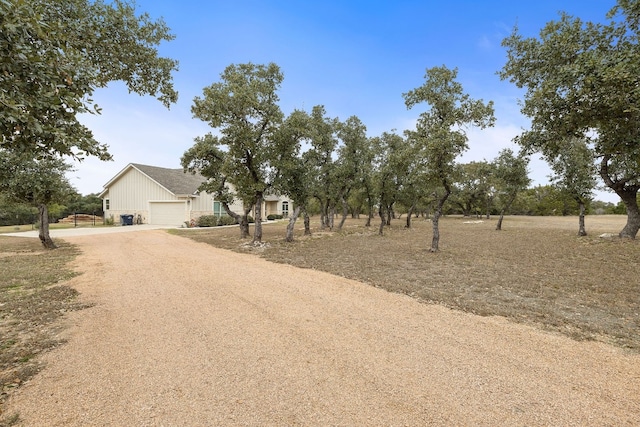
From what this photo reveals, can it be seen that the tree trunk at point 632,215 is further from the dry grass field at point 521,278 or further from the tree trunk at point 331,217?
the tree trunk at point 331,217

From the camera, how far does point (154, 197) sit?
2725cm

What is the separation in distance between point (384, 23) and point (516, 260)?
9697 millimetres

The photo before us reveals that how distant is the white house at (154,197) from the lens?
26.3 meters

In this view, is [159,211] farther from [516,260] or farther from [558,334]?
[558,334]

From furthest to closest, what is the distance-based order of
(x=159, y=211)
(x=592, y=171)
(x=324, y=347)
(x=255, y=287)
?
1. (x=159, y=211)
2. (x=592, y=171)
3. (x=255, y=287)
4. (x=324, y=347)

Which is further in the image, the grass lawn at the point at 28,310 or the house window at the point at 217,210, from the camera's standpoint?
the house window at the point at 217,210

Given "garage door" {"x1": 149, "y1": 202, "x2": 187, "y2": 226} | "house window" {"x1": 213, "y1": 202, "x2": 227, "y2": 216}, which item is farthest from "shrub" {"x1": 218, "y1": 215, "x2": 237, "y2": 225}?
"garage door" {"x1": 149, "y1": 202, "x2": 187, "y2": 226}

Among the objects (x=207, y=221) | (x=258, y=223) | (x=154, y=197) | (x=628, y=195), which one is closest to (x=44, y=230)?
(x=258, y=223)

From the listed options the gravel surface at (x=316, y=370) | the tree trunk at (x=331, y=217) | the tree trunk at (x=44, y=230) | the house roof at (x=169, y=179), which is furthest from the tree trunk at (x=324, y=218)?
the gravel surface at (x=316, y=370)

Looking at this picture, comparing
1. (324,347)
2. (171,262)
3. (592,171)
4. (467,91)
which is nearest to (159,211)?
(171,262)

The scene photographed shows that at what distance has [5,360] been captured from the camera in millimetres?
3258

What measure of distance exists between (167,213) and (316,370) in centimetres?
2723

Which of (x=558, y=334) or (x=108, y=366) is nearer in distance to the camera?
(x=108, y=366)

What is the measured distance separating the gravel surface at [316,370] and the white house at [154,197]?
22.6 metres
